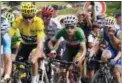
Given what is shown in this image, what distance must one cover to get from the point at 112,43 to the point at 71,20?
Result: 64cm

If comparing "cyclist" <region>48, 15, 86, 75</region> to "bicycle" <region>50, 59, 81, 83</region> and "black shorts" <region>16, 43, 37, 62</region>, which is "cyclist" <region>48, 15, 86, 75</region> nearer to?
"bicycle" <region>50, 59, 81, 83</region>

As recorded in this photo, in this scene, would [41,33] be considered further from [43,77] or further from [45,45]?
[43,77]

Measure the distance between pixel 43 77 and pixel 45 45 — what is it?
438 mm

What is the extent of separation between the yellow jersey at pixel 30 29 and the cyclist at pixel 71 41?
0.69 feet

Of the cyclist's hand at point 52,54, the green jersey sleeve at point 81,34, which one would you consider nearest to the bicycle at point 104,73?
the green jersey sleeve at point 81,34

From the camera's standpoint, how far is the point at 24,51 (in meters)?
7.05

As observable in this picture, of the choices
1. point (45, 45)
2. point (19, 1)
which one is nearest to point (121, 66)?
point (45, 45)

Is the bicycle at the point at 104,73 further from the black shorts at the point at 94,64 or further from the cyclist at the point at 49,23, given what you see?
the cyclist at the point at 49,23

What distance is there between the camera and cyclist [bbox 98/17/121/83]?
277 inches

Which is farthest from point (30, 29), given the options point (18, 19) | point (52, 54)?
point (52, 54)

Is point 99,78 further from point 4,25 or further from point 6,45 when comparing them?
point 4,25

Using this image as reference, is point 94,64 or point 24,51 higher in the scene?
point 24,51

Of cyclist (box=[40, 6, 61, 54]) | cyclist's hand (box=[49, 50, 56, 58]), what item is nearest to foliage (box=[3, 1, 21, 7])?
cyclist (box=[40, 6, 61, 54])

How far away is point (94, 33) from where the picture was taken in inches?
278
